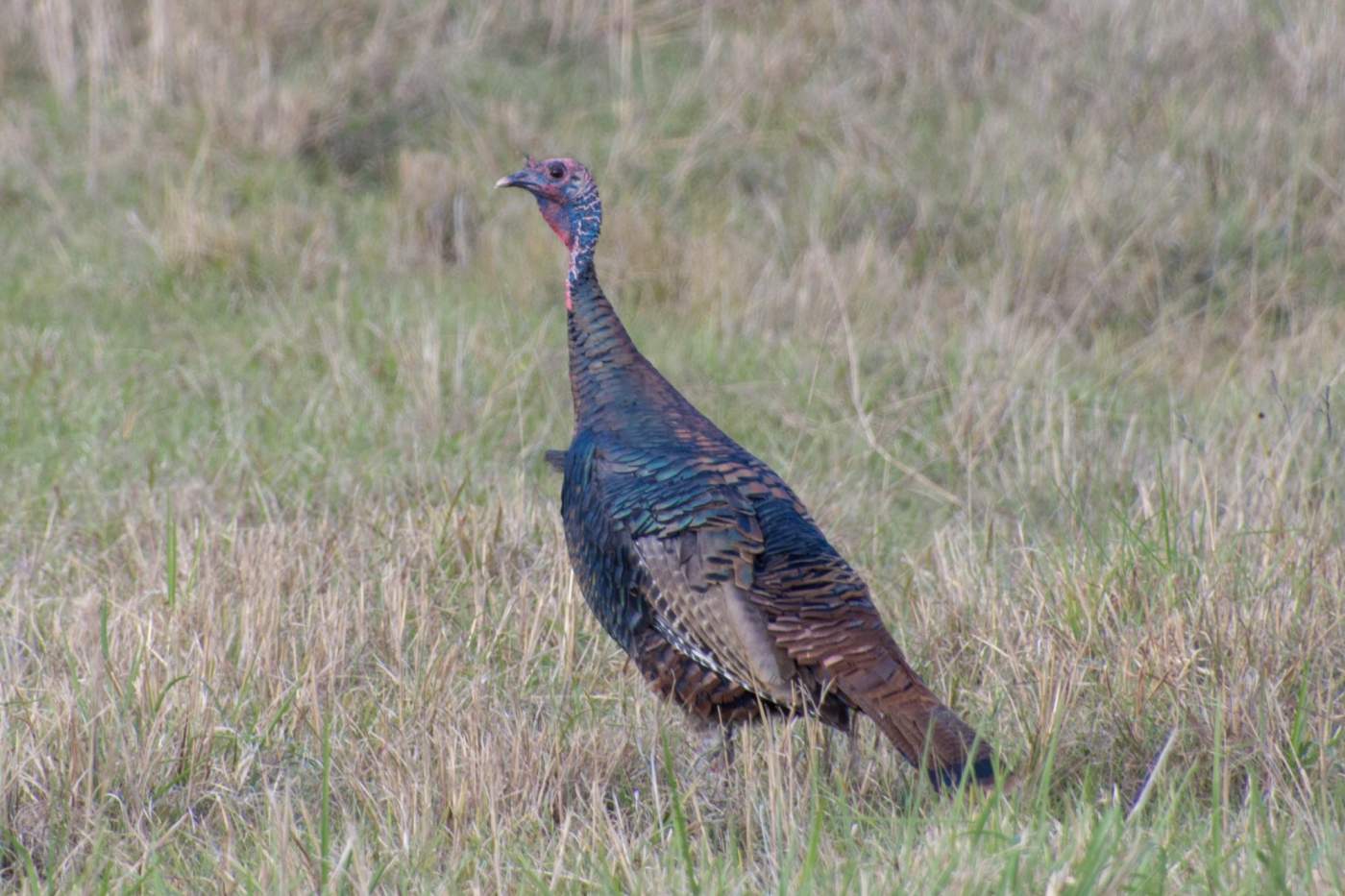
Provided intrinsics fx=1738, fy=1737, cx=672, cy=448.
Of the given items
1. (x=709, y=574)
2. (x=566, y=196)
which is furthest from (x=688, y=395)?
(x=709, y=574)

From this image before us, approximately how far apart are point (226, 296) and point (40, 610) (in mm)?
2641

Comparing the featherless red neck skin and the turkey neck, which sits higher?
the featherless red neck skin

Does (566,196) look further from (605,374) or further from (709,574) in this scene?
(709,574)

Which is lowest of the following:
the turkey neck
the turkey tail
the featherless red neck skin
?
the turkey tail

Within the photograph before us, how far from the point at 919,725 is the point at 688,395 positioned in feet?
10.1

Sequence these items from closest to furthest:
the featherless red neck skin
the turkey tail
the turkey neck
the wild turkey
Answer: the turkey tail, the wild turkey, the turkey neck, the featherless red neck skin

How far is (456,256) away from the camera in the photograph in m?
7.38

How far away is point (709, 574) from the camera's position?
3441 mm

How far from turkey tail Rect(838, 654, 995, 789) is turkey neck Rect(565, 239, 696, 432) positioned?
2.64 feet

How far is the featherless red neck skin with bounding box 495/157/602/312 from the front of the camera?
4.16m

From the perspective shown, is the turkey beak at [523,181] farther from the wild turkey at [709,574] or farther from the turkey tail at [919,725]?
the turkey tail at [919,725]

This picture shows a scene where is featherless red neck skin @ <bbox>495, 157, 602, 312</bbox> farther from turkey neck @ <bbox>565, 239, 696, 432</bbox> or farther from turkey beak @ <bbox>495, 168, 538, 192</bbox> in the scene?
turkey neck @ <bbox>565, 239, 696, 432</bbox>

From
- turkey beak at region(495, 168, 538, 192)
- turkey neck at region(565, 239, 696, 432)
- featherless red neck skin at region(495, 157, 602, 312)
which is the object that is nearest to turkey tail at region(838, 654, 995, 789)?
turkey neck at region(565, 239, 696, 432)

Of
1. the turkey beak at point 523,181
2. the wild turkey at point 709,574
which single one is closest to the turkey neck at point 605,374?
the wild turkey at point 709,574
